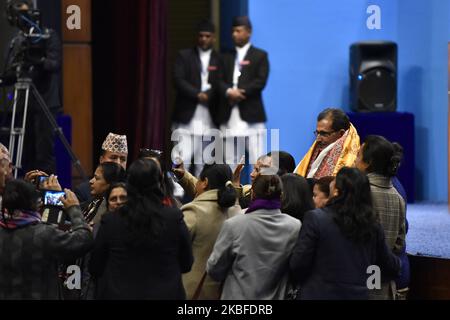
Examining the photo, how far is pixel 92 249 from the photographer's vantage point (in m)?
4.46

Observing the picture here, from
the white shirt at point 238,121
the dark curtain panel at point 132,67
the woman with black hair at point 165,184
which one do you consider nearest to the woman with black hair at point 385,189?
the woman with black hair at point 165,184

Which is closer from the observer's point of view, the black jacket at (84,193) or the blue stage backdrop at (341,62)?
the black jacket at (84,193)

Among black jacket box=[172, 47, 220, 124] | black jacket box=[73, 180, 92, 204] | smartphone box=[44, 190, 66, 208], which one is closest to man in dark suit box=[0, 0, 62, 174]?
black jacket box=[172, 47, 220, 124]

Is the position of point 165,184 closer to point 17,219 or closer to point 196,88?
point 17,219

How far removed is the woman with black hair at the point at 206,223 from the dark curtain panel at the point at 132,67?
4487 millimetres

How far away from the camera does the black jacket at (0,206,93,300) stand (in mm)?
4391

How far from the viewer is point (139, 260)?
4266mm

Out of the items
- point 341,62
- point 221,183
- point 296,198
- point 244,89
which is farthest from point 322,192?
point 341,62

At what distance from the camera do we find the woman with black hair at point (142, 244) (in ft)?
14.0

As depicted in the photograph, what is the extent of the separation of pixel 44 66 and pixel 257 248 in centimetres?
367

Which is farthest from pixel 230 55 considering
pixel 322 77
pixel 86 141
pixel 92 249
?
pixel 92 249

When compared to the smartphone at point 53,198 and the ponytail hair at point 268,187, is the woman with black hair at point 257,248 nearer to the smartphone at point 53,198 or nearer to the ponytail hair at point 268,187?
the ponytail hair at point 268,187

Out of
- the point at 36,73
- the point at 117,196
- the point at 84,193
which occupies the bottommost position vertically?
the point at 84,193

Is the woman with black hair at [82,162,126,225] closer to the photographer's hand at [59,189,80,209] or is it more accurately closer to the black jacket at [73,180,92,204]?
the black jacket at [73,180,92,204]
